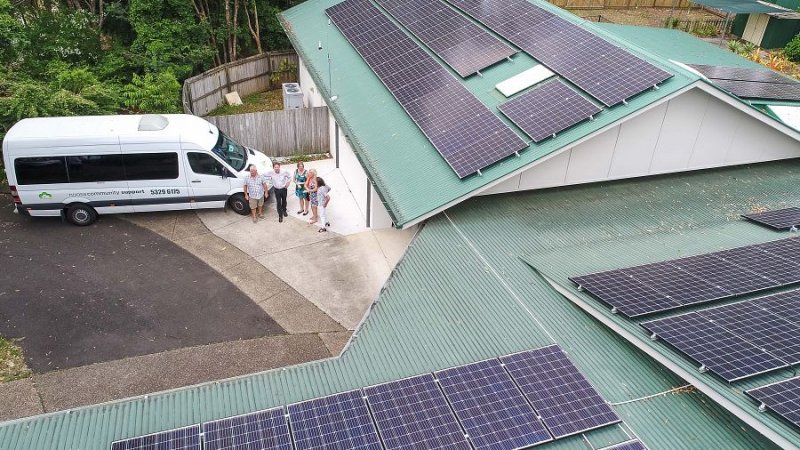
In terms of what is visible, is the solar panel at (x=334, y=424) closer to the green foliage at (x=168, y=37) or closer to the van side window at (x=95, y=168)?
the van side window at (x=95, y=168)

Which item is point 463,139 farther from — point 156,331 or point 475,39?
point 156,331

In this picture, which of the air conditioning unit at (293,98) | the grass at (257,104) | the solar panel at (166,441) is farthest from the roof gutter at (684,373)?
the grass at (257,104)

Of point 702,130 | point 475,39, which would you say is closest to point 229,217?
point 475,39

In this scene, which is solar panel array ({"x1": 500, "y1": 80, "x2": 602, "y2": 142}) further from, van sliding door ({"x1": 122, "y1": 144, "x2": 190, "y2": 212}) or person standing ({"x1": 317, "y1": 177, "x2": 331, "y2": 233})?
van sliding door ({"x1": 122, "y1": 144, "x2": 190, "y2": 212})

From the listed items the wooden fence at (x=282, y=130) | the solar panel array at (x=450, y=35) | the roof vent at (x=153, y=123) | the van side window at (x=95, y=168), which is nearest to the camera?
the van side window at (x=95, y=168)

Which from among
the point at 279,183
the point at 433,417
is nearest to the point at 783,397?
the point at 433,417

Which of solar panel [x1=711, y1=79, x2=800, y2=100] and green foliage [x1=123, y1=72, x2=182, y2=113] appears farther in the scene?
green foliage [x1=123, y1=72, x2=182, y2=113]

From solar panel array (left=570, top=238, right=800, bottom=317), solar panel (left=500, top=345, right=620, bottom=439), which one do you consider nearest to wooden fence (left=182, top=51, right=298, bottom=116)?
solar panel (left=500, top=345, right=620, bottom=439)
